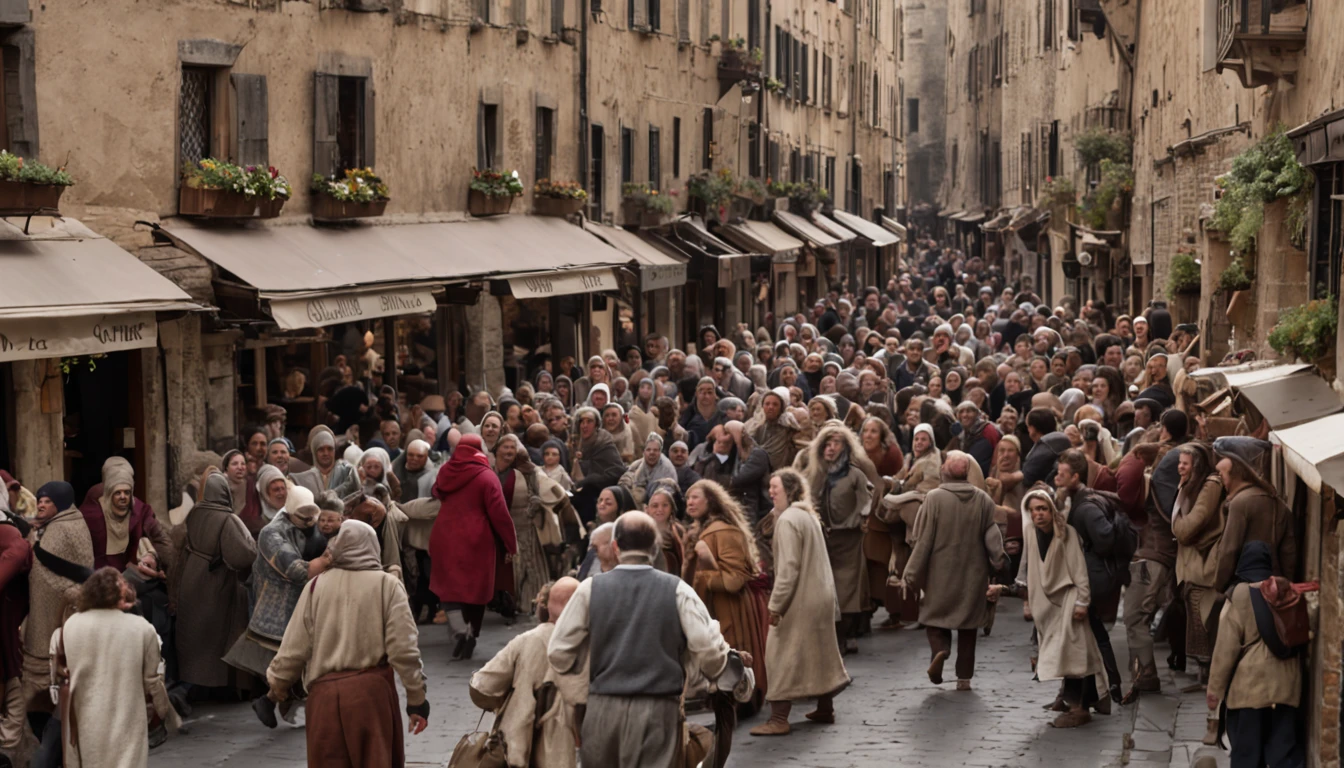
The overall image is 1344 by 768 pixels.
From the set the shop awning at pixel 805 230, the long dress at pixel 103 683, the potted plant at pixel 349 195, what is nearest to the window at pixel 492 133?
the potted plant at pixel 349 195

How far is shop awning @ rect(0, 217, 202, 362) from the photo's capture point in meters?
13.4

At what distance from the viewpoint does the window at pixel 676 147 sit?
33.8 meters

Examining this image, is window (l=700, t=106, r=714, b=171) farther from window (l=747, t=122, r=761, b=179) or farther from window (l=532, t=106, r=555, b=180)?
window (l=532, t=106, r=555, b=180)

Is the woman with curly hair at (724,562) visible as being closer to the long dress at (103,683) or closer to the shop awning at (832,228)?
the long dress at (103,683)

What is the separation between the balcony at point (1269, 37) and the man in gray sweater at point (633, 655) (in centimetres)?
754

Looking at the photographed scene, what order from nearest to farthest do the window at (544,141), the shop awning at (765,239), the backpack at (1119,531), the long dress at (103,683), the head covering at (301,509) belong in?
the long dress at (103,683) → the head covering at (301,509) → the backpack at (1119,531) → the window at (544,141) → the shop awning at (765,239)

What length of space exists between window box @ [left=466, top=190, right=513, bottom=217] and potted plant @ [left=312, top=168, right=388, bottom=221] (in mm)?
3341

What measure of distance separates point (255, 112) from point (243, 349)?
7.32ft

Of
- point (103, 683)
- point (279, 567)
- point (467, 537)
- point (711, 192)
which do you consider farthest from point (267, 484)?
point (711, 192)

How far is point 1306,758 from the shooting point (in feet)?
34.1

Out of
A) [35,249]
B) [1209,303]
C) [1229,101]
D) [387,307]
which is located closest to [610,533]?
[35,249]

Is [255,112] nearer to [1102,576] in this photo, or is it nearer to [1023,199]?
[1102,576]

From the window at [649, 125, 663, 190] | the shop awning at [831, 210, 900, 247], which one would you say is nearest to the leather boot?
the window at [649, 125, 663, 190]

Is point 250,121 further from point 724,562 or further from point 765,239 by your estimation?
point 765,239
